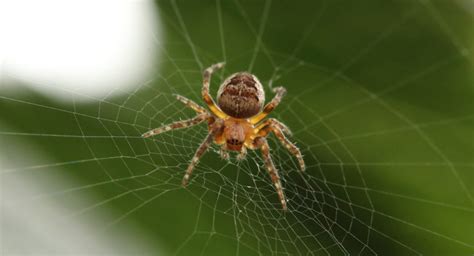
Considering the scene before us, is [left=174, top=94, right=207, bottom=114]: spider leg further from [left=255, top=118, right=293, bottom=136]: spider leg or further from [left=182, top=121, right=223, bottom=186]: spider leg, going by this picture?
[left=255, top=118, right=293, bottom=136]: spider leg

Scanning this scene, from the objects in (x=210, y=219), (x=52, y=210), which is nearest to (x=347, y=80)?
(x=210, y=219)

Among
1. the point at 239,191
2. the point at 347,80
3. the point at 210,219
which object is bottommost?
the point at 210,219

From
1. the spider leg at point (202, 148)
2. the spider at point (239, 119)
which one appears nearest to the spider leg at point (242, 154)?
the spider at point (239, 119)

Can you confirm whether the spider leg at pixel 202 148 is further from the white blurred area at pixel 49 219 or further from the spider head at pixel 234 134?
the white blurred area at pixel 49 219

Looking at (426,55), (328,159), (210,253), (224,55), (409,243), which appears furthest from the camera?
(224,55)

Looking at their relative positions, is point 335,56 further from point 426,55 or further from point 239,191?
point 239,191

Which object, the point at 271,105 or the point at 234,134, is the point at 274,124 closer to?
the point at 271,105
